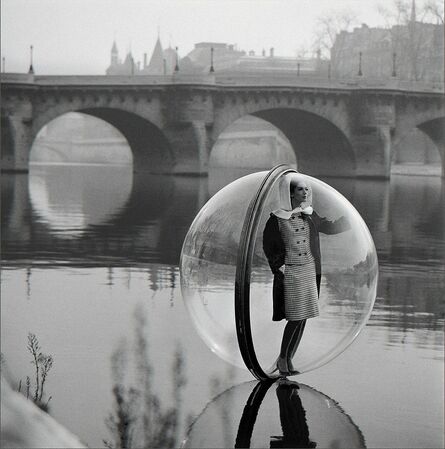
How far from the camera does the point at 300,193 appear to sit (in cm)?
461

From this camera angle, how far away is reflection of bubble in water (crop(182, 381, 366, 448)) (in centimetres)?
437

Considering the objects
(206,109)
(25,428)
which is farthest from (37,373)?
(206,109)

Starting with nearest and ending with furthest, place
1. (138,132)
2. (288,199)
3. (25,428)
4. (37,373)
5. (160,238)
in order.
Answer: (25,428), (288,199), (37,373), (160,238), (138,132)

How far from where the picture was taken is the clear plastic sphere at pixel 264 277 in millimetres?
4578

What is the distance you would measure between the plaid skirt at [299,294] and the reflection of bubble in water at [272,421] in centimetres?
50

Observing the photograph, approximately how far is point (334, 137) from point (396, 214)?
2385 cm

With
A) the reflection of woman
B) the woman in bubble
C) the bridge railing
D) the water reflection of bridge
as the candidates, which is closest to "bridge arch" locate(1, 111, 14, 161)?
the bridge railing

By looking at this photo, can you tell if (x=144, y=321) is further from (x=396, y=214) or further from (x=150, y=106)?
(x=150, y=106)

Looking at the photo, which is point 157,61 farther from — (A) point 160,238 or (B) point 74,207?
(A) point 160,238

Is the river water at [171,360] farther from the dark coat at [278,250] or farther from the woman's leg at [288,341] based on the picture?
the dark coat at [278,250]

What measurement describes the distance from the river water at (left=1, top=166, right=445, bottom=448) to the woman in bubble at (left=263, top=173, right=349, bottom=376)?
1.72ft

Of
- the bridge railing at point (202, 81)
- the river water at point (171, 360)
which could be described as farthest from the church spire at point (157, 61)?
the river water at point (171, 360)

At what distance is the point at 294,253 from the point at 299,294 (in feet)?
0.63

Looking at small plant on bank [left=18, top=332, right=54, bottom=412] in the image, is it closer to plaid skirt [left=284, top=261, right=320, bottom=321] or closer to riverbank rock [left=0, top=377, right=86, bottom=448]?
plaid skirt [left=284, top=261, right=320, bottom=321]
